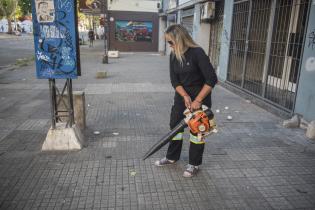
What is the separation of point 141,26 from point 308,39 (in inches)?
775

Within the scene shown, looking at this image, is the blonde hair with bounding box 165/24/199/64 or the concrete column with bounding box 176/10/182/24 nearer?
the blonde hair with bounding box 165/24/199/64

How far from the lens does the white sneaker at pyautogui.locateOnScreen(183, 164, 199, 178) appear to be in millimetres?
3886

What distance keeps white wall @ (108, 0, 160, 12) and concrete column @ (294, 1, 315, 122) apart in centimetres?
1962

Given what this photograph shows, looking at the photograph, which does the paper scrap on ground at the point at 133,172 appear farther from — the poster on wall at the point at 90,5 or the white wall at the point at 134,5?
the white wall at the point at 134,5

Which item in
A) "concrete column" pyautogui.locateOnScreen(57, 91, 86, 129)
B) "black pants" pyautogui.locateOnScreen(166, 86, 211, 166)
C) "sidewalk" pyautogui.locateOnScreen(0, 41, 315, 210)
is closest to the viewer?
"sidewalk" pyautogui.locateOnScreen(0, 41, 315, 210)

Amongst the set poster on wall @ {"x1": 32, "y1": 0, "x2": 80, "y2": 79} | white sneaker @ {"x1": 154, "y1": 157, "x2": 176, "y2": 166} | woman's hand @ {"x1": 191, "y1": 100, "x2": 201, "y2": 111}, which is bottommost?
white sneaker @ {"x1": 154, "y1": 157, "x2": 176, "y2": 166}

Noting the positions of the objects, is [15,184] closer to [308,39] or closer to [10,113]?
[10,113]

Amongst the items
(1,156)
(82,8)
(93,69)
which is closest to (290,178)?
(1,156)

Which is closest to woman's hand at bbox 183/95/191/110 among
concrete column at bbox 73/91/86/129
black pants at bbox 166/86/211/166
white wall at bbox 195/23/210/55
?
black pants at bbox 166/86/211/166

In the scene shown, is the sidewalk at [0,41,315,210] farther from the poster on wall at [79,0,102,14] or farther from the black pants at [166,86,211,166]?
the poster on wall at [79,0,102,14]

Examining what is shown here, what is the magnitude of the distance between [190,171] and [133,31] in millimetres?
21510

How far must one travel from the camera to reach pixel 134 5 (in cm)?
2372

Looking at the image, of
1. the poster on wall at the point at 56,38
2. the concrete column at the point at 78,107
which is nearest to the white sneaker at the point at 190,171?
the poster on wall at the point at 56,38

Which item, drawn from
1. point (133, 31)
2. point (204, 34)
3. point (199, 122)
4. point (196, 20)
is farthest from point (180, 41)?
point (133, 31)
